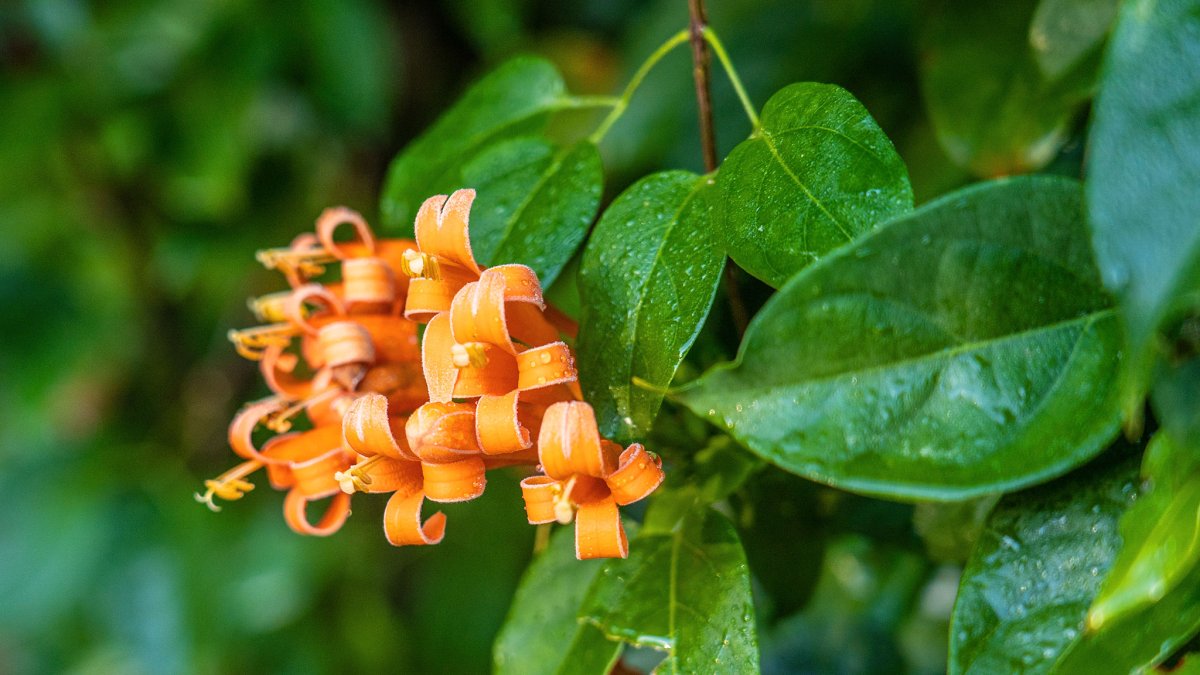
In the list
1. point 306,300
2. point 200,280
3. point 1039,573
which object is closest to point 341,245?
point 306,300

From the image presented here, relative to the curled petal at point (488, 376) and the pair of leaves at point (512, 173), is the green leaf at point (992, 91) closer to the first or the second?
the pair of leaves at point (512, 173)

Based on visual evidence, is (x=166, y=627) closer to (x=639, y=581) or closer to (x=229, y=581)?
(x=229, y=581)

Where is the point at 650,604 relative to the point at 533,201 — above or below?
below

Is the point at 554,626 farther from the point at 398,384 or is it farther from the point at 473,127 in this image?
the point at 473,127

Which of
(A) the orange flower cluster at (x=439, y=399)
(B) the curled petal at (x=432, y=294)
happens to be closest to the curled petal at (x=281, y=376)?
(A) the orange flower cluster at (x=439, y=399)

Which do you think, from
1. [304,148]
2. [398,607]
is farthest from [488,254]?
[398,607]

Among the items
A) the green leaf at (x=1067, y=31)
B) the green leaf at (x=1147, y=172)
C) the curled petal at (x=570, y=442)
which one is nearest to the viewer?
the green leaf at (x=1147, y=172)

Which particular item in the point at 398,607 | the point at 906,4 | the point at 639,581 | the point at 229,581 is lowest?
the point at 398,607
